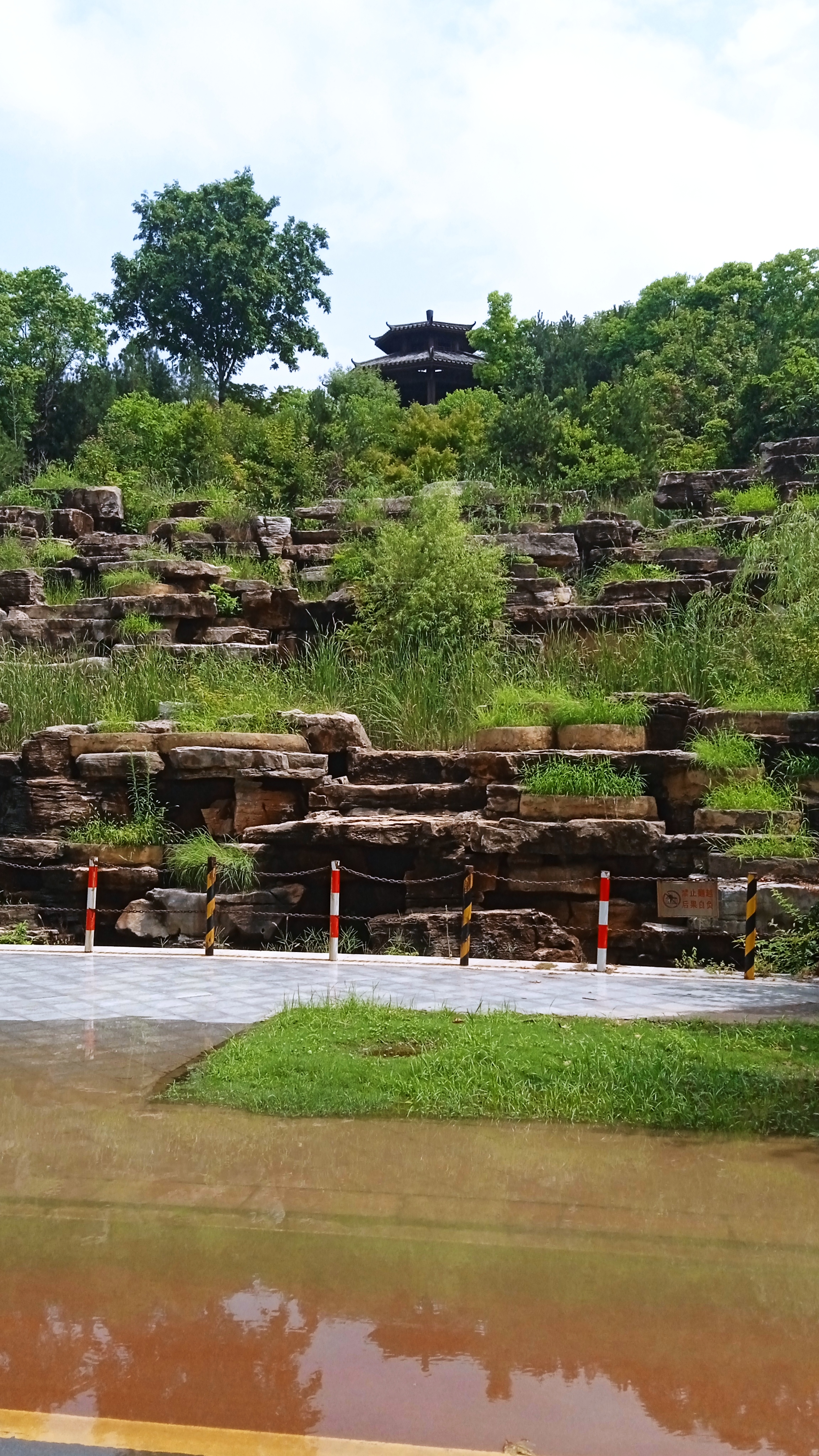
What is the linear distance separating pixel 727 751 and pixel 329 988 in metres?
4.83

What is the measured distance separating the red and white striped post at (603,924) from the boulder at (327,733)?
3.77m

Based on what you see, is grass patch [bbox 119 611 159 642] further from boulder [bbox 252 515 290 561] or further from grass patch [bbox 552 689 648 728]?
grass patch [bbox 552 689 648 728]

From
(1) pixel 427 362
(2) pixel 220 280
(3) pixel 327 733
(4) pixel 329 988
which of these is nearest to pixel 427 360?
(1) pixel 427 362

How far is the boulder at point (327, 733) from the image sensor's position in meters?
13.2

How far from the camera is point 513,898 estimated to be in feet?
37.9

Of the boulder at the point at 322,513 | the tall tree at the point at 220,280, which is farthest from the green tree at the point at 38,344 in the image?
the boulder at the point at 322,513

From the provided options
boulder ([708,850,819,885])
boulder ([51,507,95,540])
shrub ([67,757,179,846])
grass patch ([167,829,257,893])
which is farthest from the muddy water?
boulder ([51,507,95,540])

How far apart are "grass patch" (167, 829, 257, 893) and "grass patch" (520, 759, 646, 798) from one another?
8.82 feet

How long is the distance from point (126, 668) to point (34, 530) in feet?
26.4

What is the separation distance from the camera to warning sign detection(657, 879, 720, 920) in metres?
10.6

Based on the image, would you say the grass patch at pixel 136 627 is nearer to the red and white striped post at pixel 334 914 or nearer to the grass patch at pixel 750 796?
the red and white striped post at pixel 334 914

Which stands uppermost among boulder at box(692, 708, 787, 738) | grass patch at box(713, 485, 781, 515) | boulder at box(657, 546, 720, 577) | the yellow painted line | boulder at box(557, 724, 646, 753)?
grass patch at box(713, 485, 781, 515)

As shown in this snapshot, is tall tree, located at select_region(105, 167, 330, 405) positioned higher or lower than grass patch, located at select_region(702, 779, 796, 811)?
higher

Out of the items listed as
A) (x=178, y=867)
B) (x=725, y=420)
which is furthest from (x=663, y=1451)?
(x=725, y=420)
